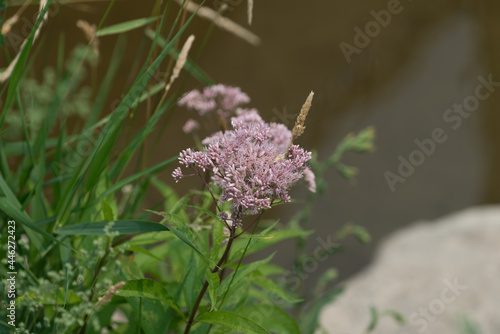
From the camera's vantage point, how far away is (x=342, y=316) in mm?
3291

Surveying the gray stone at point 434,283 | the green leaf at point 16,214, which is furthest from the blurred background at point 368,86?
the green leaf at point 16,214

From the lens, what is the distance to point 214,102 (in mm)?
1607

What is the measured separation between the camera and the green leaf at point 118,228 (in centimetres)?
116

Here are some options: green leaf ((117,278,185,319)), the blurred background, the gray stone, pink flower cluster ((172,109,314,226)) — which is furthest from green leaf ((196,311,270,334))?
the blurred background

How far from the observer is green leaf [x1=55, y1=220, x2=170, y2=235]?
116 cm

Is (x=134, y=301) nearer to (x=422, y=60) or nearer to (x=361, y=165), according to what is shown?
(x=361, y=165)

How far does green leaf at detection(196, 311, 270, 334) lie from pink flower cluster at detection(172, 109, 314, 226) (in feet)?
0.70

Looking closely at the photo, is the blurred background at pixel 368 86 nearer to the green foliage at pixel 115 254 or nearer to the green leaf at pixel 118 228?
the green foliage at pixel 115 254

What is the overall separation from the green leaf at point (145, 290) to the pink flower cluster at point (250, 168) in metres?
0.27

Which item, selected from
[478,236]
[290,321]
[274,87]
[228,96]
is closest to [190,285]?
[290,321]

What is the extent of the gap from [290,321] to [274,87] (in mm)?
3326

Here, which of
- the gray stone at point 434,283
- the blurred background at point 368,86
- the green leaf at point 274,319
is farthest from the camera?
the blurred background at point 368,86

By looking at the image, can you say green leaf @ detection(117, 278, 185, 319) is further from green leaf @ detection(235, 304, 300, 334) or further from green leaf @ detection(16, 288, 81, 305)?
green leaf @ detection(235, 304, 300, 334)

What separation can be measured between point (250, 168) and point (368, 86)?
4313 mm
